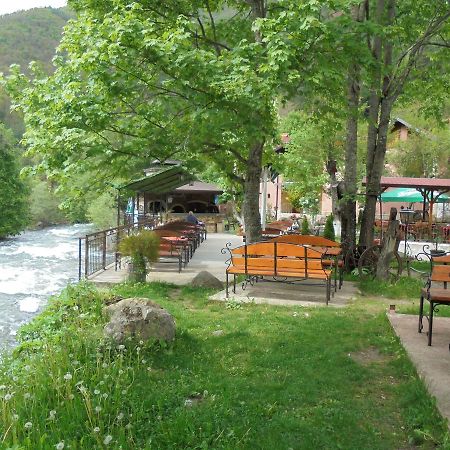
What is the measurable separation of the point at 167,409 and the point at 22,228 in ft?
124

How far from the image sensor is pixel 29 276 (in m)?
17.9

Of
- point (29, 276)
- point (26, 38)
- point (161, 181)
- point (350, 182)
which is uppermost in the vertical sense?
point (26, 38)

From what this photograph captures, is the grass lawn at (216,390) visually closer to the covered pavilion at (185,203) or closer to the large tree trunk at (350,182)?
the large tree trunk at (350,182)

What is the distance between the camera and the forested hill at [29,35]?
83312 mm

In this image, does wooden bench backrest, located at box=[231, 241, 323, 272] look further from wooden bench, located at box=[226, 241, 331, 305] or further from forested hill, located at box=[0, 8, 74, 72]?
forested hill, located at box=[0, 8, 74, 72]

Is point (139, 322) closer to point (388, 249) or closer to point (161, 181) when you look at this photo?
point (388, 249)

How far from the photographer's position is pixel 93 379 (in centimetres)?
428

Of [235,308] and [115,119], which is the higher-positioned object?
[115,119]

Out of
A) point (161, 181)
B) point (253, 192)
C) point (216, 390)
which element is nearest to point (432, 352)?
point (216, 390)

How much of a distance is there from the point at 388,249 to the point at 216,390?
6700 millimetres

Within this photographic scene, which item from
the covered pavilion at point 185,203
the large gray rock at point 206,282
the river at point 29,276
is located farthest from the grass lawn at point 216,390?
the covered pavilion at point 185,203

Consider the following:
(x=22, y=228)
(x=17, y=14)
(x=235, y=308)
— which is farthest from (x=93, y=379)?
(x=17, y=14)

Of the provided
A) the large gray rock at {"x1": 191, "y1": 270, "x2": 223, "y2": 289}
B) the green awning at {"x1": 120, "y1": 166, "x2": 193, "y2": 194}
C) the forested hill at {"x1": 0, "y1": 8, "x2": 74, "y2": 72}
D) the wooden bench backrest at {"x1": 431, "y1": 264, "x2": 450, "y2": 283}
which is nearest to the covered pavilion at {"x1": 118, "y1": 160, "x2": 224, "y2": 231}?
the green awning at {"x1": 120, "y1": 166, "x2": 193, "y2": 194}

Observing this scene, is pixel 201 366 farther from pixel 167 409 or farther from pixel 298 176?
pixel 298 176
